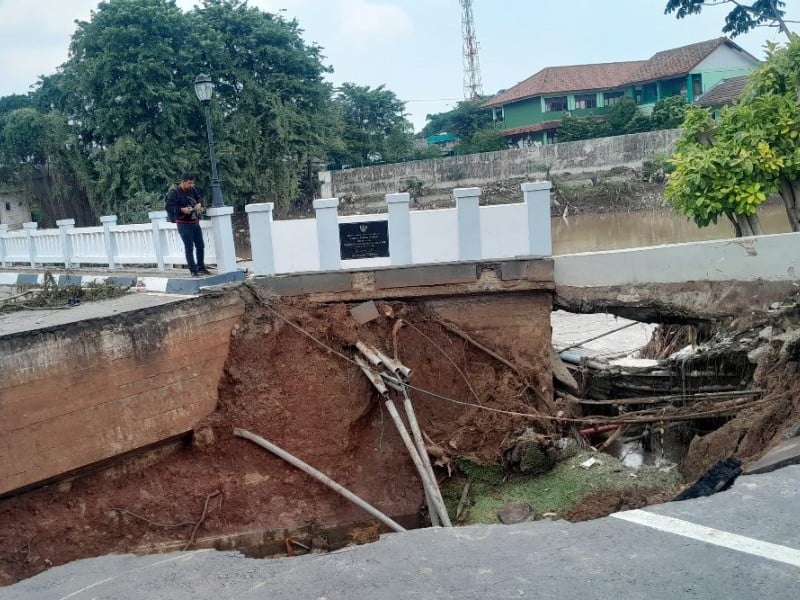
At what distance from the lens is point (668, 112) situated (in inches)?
1330

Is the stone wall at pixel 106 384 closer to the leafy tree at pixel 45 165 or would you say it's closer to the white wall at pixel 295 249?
the white wall at pixel 295 249

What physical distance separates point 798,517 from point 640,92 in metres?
38.8

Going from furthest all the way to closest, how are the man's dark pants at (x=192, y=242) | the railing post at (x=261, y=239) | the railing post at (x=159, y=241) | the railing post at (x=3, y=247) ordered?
the railing post at (x=3, y=247) → the railing post at (x=159, y=241) → the man's dark pants at (x=192, y=242) → the railing post at (x=261, y=239)

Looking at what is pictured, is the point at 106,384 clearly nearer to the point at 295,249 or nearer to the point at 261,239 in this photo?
the point at 261,239

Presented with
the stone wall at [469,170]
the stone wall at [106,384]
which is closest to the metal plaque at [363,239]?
the stone wall at [106,384]

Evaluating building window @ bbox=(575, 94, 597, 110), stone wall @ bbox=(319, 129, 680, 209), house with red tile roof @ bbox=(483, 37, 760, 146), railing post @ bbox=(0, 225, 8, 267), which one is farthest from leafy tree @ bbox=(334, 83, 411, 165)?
railing post @ bbox=(0, 225, 8, 267)

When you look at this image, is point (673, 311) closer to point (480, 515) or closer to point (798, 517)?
point (480, 515)

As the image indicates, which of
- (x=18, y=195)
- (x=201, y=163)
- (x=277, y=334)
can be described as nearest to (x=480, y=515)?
(x=277, y=334)

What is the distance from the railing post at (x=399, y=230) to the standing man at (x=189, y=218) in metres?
2.39

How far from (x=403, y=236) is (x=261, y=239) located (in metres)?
1.75

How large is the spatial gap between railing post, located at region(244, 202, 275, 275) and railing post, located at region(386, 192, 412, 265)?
1.48 meters

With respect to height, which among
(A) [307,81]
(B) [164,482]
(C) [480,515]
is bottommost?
(C) [480,515]

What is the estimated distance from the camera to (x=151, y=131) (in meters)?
21.2

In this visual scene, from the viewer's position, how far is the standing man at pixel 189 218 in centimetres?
875
